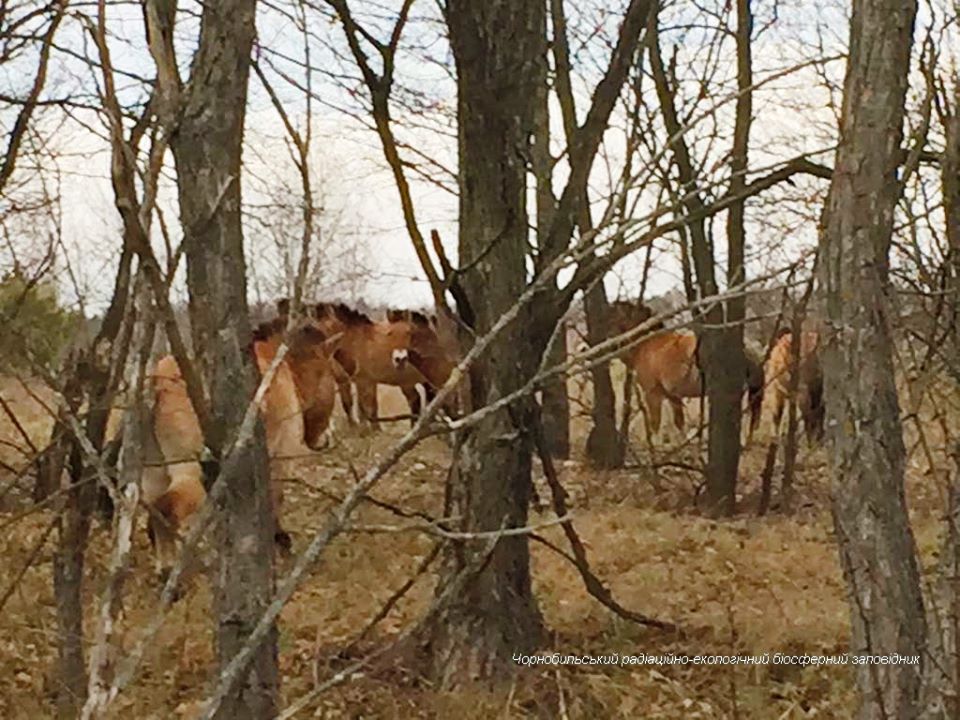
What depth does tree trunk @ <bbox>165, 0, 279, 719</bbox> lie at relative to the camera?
8.14 feet

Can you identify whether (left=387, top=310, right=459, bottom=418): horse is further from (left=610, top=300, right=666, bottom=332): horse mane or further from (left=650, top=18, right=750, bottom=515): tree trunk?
(left=650, top=18, right=750, bottom=515): tree trunk

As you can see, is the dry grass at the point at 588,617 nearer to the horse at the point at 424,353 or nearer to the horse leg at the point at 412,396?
the horse at the point at 424,353

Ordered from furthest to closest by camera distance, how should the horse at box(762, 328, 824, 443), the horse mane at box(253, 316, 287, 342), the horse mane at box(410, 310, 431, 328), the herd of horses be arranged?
1. the horse mane at box(410, 310, 431, 328)
2. the horse at box(762, 328, 824, 443)
3. the horse mane at box(253, 316, 287, 342)
4. the herd of horses

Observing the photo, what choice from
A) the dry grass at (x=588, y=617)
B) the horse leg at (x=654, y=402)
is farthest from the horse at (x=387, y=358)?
the dry grass at (x=588, y=617)

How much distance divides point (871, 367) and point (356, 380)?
14546 mm

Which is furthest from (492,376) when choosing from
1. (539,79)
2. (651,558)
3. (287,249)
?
(651,558)

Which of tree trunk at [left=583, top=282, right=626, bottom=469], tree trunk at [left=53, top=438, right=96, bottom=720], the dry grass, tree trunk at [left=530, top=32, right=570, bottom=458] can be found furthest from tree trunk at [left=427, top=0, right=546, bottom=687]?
tree trunk at [left=583, top=282, right=626, bottom=469]

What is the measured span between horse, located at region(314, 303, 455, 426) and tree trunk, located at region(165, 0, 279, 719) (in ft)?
49.6

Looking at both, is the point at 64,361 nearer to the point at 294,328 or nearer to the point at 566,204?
the point at 566,204

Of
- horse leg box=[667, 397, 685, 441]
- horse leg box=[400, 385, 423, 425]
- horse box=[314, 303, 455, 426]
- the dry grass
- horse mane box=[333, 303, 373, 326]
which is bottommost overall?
the dry grass

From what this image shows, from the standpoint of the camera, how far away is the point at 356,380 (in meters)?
18.2

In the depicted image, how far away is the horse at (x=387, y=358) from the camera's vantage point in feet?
58.7

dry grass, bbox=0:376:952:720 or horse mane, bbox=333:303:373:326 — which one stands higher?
horse mane, bbox=333:303:373:326

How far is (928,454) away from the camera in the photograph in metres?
3.86
